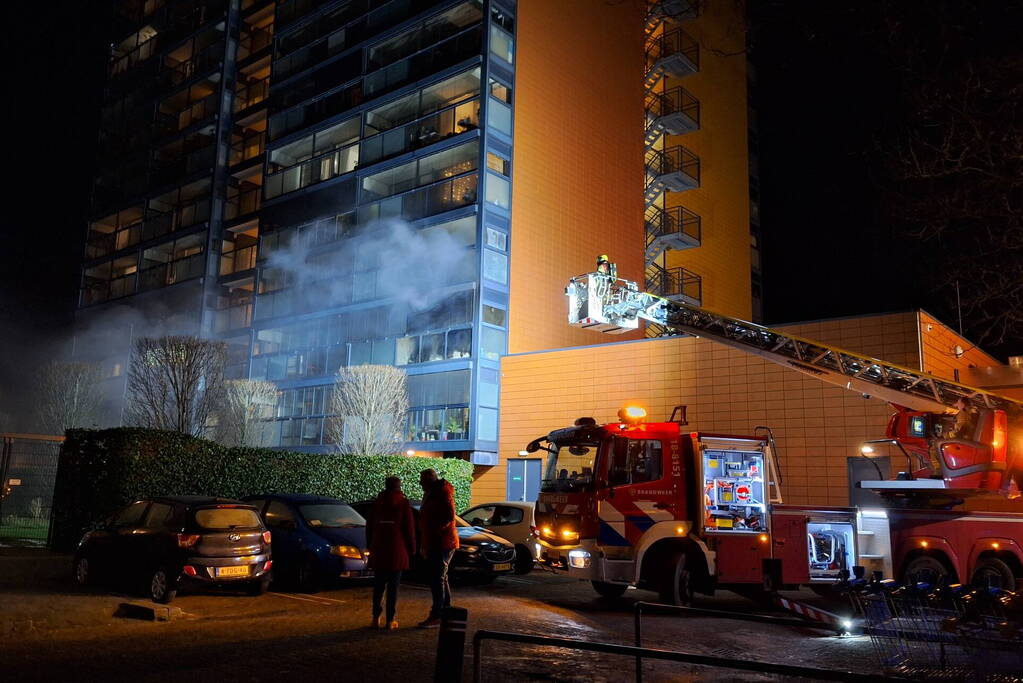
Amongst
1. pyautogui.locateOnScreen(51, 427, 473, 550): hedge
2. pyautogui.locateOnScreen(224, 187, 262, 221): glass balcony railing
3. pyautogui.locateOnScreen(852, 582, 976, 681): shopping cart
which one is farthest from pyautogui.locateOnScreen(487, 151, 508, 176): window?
pyautogui.locateOnScreen(852, 582, 976, 681): shopping cart

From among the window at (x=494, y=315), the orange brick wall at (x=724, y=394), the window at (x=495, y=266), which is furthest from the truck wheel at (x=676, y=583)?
the window at (x=495, y=266)

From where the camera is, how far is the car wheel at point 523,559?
17.8 meters

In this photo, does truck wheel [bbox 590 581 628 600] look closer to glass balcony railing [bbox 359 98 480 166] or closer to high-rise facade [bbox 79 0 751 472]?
high-rise facade [bbox 79 0 751 472]

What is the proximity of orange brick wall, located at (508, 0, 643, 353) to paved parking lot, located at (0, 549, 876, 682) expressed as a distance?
2036 cm

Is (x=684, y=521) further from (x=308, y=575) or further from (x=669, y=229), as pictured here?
(x=669, y=229)

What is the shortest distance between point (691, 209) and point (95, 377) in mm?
28925

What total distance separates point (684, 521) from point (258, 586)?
20.8ft

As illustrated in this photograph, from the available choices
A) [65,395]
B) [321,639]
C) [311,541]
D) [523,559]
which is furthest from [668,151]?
[321,639]

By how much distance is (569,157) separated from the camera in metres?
35.8

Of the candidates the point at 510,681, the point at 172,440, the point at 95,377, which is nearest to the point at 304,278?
the point at 95,377

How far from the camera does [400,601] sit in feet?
41.3

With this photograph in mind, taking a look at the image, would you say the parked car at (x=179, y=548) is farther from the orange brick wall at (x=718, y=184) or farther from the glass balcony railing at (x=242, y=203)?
the glass balcony railing at (x=242, y=203)

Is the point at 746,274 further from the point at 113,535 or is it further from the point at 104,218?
the point at 104,218

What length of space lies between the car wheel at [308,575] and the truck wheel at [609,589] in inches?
175
